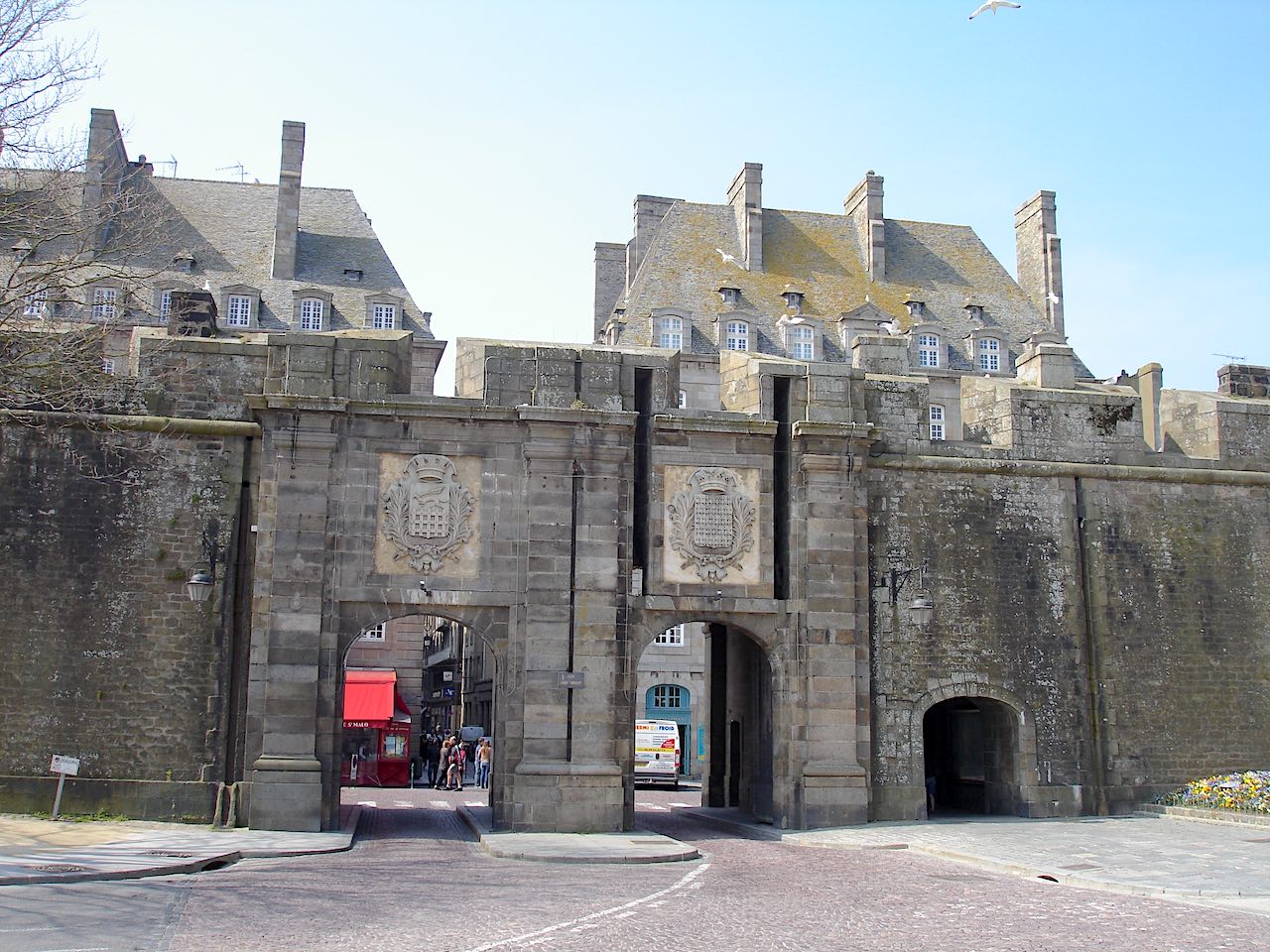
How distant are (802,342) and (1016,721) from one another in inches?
989

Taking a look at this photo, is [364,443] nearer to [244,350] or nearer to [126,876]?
[244,350]

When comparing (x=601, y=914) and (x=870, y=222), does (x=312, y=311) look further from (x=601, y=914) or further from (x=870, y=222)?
(x=601, y=914)

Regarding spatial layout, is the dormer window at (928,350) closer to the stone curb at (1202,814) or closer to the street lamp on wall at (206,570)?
the stone curb at (1202,814)

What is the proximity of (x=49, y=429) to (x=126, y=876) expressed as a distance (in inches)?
350

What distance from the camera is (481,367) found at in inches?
821

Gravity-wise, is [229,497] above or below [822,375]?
below

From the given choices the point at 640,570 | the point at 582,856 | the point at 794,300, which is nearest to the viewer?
the point at 582,856

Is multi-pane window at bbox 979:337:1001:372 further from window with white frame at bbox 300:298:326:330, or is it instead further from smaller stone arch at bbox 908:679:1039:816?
smaller stone arch at bbox 908:679:1039:816

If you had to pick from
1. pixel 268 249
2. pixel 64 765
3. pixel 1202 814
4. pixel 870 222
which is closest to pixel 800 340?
pixel 870 222

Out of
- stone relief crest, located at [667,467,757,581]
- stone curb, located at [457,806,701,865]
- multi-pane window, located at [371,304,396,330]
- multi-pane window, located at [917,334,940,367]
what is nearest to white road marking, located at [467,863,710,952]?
stone curb, located at [457,806,701,865]

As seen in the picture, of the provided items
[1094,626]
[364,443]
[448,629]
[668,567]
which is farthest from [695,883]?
[448,629]

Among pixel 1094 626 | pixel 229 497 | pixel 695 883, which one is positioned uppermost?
pixel 229 497

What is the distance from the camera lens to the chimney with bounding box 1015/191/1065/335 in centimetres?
4947

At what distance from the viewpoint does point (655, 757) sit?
36.7 m
